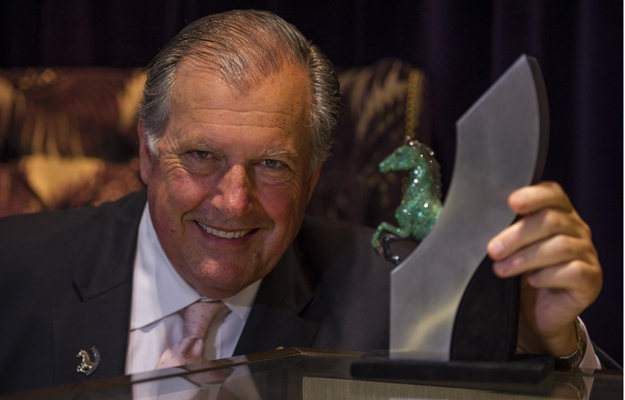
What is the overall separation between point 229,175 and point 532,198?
23.5 inches

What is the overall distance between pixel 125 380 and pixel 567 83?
1.58m

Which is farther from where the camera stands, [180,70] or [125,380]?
[180,70]

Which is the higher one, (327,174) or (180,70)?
(180,70)

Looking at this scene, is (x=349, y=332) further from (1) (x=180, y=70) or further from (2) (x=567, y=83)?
(2) (x=567, y=83)

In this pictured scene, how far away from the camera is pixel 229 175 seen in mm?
1045

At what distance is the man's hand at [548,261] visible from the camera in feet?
1.89

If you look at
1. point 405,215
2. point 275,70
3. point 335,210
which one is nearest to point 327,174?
point 335,210

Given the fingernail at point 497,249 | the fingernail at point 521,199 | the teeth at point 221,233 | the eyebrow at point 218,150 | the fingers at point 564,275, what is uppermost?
the eyebrow at point 218,150

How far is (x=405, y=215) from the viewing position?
1.32m

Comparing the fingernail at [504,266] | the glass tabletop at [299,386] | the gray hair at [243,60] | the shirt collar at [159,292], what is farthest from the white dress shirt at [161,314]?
the fingernail at [504,266]

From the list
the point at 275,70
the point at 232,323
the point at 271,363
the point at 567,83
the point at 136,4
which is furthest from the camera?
the point at 136,4

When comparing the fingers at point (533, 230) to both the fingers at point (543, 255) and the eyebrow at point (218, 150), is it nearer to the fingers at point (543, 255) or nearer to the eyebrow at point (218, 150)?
the fingers at point (543, 255)

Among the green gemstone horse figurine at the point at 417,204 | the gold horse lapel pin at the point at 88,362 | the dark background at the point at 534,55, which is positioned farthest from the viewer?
the dark background at the point at 534,55

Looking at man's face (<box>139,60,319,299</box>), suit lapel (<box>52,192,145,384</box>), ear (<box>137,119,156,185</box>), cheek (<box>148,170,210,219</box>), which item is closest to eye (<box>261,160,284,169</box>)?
man's face (<box>139,60,319,299</box>)
